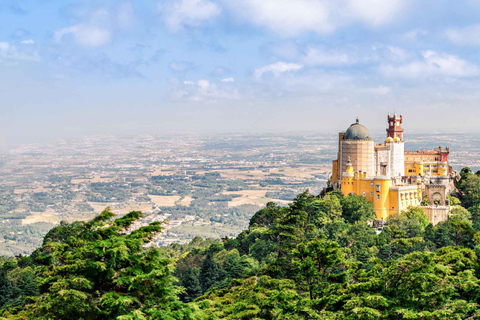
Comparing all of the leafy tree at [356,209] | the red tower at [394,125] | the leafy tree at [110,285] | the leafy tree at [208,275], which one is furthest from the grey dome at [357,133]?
the leafy tree at [110,285]

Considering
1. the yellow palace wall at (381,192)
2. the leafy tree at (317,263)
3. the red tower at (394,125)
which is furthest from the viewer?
the red tower at (394,125)

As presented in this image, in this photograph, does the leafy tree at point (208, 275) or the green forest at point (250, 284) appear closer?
the green forest at point (250, 284)

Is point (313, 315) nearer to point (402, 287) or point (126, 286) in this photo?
point (402, 287)

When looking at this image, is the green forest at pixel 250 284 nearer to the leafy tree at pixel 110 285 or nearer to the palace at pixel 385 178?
the leafy tree at pixel 110 285

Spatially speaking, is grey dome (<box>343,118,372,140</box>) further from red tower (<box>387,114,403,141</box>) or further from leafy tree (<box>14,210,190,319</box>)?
leafy tree (<box>14,210,190,319</box>)

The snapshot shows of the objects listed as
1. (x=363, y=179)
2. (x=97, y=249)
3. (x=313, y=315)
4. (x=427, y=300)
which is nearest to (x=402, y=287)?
(x=427, y=300)

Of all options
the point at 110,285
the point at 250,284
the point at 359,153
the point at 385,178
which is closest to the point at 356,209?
the point at 385,178

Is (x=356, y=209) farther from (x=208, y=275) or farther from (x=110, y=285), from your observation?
(x=110, y=285)

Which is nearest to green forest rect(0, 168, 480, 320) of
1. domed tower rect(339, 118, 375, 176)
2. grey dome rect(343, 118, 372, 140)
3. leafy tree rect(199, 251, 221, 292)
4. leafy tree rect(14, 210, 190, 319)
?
leafy tree rect(14, 210, 190, 319)
